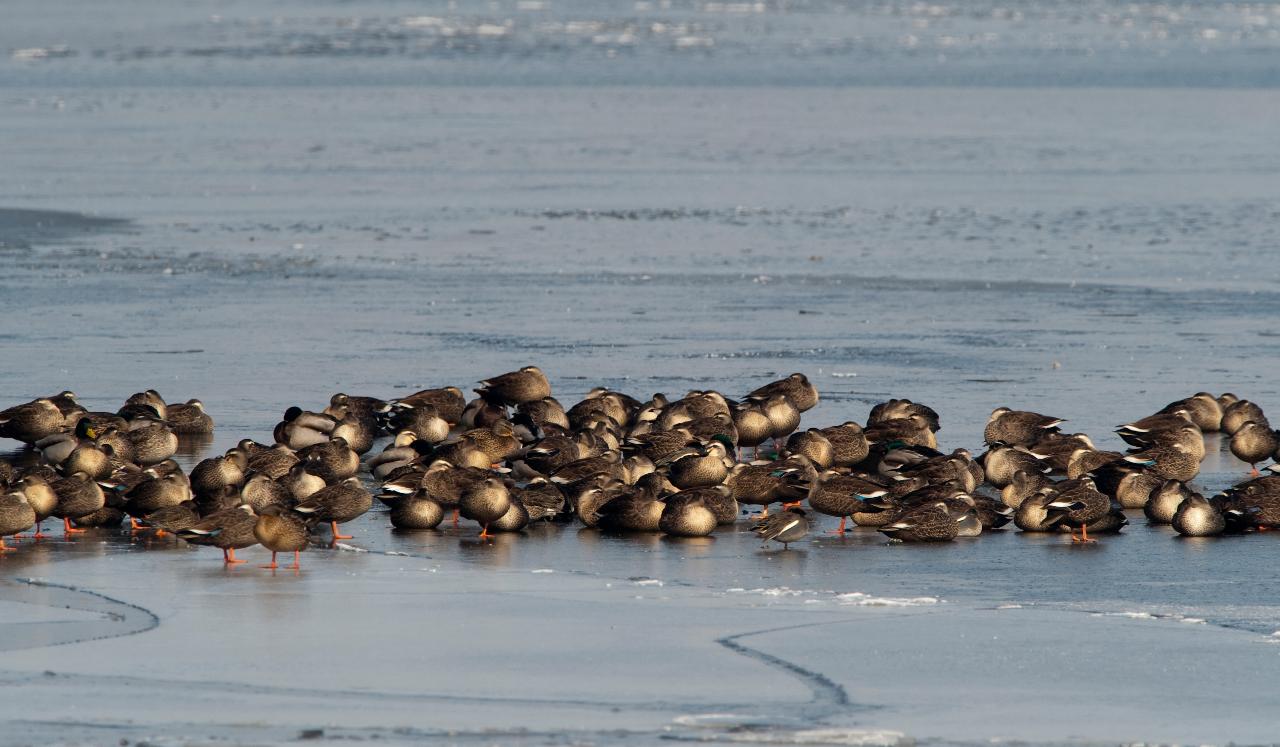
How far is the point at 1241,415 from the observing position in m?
14.2

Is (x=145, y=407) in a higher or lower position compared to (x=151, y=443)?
higher

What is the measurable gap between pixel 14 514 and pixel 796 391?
6092 mm

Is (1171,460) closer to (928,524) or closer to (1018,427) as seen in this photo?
(1018,427)

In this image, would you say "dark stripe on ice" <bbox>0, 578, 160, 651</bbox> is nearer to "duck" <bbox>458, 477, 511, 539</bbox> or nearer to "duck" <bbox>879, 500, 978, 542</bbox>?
"duck" <bbox>458, 477, 511, 539</bbox>

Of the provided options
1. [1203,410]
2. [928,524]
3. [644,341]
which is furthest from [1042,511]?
[644,341]

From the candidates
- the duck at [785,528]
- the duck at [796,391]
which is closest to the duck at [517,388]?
the duck at [796,391]

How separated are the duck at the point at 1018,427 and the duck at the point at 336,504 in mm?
4482

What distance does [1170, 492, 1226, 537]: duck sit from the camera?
11.4 m

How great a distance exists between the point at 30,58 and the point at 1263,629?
5735cm

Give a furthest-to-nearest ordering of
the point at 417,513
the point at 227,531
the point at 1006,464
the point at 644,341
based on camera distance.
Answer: the point at 644,341 < the point at 1006,464 < the point at 417,513 < the point at 227,531

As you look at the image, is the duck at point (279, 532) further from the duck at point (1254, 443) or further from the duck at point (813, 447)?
the duck at point (1254, 443)

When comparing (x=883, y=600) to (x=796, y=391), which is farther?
(x=796, y=391)

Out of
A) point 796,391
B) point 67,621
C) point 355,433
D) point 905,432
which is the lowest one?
point 67,621

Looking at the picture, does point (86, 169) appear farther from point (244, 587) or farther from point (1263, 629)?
point (1263, 629)
